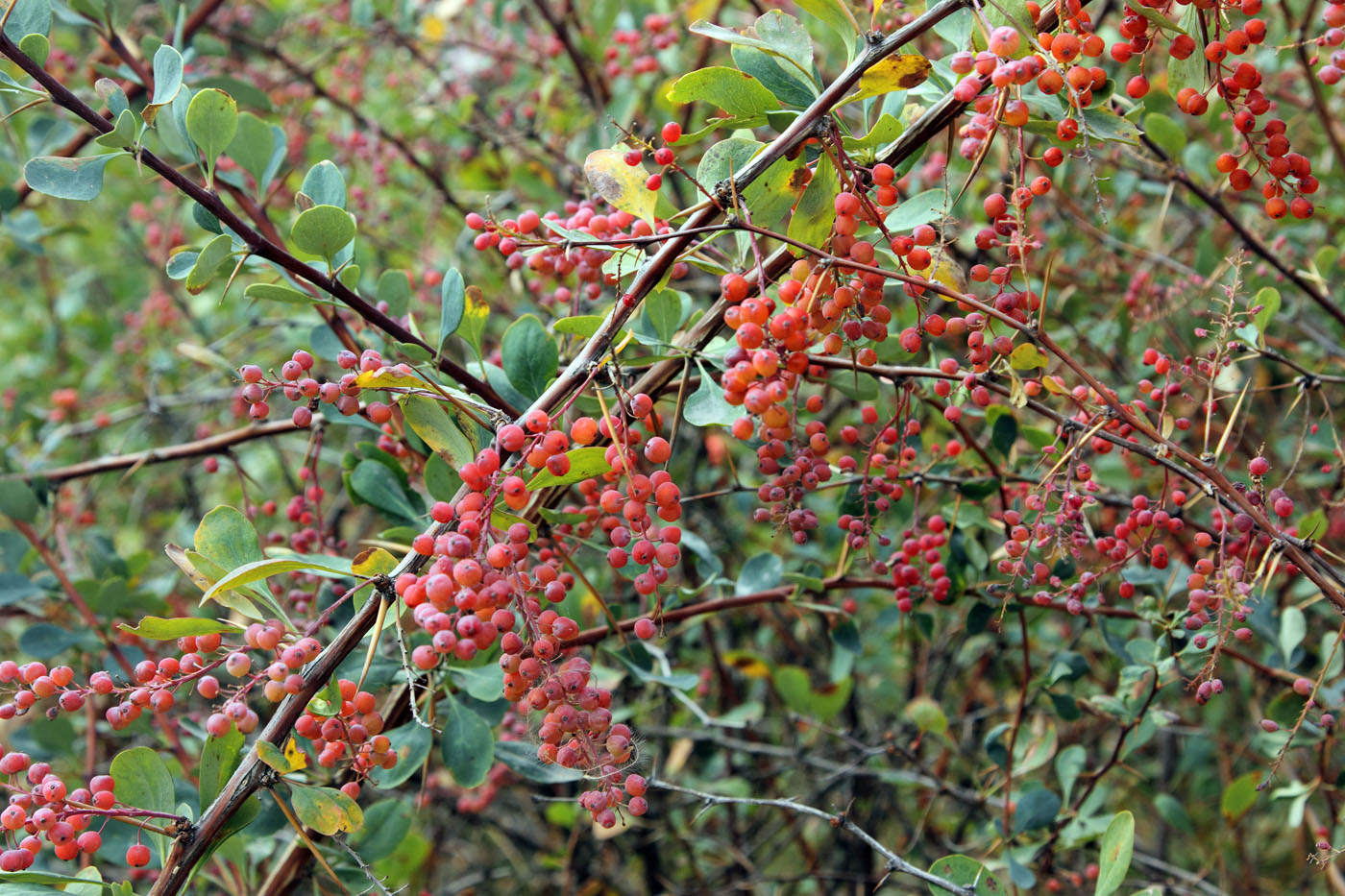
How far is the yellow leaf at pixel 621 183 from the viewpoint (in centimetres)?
107

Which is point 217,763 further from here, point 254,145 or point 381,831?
point 254,145

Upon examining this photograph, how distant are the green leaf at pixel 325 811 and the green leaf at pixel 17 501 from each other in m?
1.09

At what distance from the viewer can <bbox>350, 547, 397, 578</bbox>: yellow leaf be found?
96cm

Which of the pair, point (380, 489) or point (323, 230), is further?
point (380, 489)

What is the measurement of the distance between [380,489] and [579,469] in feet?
1.60

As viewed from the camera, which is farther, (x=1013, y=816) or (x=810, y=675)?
(x=810, y=675)

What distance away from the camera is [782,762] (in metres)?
2.26

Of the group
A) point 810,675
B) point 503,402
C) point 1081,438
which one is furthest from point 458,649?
point 810,675

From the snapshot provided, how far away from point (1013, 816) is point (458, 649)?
1.12 m

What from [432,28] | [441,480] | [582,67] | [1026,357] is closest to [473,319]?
[441,480]

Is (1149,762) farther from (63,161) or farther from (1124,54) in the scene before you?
(63,161)

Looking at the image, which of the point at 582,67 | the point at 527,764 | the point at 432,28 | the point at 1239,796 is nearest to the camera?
the point at 527,764

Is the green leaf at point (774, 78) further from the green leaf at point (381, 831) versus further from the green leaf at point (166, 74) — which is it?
the green leaf at point (381, 831)

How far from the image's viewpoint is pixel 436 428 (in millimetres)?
1016
